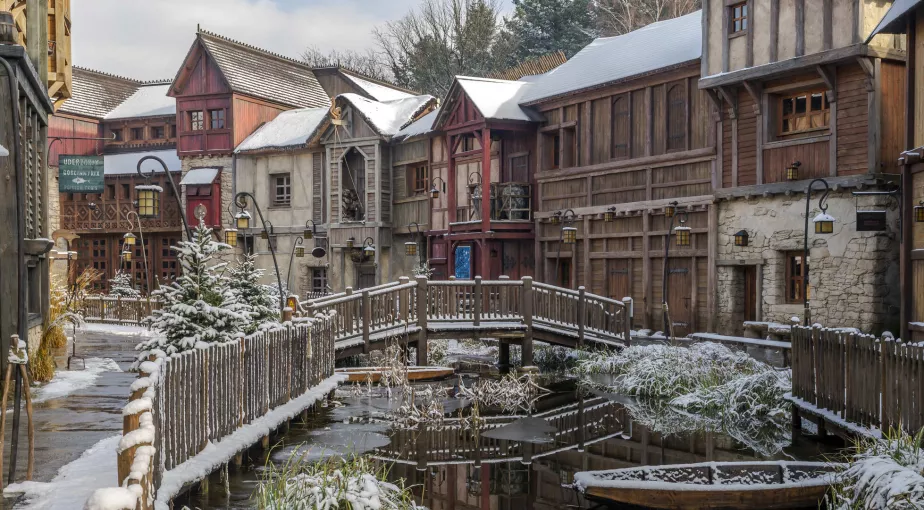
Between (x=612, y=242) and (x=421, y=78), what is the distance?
27.4m

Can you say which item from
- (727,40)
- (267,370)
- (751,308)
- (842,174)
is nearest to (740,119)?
(727,40)

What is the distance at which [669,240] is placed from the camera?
21.7m

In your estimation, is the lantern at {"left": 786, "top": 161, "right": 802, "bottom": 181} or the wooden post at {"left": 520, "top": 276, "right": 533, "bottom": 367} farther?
the wooden post at {"left": 520, "top": 276, "right": 533, "bottom": 367}

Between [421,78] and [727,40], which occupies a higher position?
[421,78]

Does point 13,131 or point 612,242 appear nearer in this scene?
point 13,131

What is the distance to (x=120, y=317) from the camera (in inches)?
1166

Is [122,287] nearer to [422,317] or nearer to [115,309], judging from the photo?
[115,309]

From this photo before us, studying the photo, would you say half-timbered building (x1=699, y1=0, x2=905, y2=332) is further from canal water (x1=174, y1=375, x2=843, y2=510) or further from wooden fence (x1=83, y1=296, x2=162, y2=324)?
wooden fence (x1=83, y1=296, x2=162, y2=324)

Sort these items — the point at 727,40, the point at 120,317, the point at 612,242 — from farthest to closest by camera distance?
the point at 120,317 → the point at 612,242 → the point at 727,40

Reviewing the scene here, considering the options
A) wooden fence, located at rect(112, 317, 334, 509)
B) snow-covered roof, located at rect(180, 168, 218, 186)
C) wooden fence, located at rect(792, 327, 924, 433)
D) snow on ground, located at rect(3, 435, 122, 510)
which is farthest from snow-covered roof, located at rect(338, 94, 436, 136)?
snow on ground, located at rect(3, 435, 122, 510)

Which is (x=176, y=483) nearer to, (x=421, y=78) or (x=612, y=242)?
(x=612, y=242)

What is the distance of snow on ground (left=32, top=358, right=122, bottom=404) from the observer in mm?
12860

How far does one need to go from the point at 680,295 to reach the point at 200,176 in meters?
21.7

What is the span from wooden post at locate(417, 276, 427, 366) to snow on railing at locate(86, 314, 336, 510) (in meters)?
4.63
